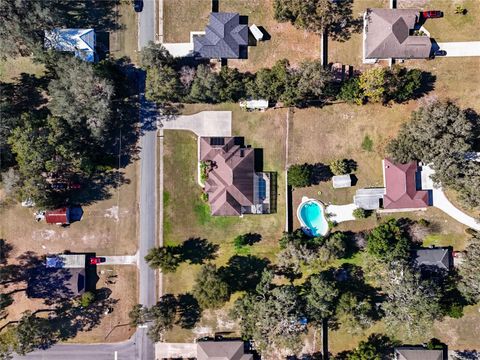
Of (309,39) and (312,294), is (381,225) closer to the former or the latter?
(312,294)

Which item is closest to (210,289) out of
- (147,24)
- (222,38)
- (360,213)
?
(360,213)

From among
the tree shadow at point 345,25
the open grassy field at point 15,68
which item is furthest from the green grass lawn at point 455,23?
the open grassy field at point 15,68

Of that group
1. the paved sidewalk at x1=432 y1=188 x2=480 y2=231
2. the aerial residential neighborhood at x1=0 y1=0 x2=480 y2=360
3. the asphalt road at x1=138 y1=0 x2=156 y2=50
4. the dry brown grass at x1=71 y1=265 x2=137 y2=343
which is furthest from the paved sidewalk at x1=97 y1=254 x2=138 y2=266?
the paved sidewalk at x1=432 y1=188 x2=480 y2=231

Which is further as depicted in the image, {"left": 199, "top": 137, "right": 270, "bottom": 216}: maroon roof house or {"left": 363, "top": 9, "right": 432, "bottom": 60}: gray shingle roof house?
{"left": 199, "top": 137, "right": 270, "bottom": 216}: maroon roof house

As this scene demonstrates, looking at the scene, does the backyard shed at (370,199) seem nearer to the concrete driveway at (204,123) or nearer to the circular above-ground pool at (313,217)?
the circular above-ground pool at (313,217)

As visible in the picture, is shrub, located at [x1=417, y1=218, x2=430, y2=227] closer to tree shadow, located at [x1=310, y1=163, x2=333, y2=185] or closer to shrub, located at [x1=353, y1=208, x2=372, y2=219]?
shrub, located at [x1=353, y1=208, x2=372, y2=219]

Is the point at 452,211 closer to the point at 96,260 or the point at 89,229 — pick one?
the point at 96,260
